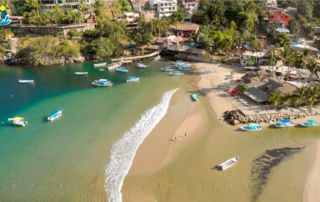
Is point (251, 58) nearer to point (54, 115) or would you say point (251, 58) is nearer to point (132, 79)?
point (132, 79)

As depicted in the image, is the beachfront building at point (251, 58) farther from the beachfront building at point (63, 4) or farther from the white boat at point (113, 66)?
the beachfront building at point (63, 4)

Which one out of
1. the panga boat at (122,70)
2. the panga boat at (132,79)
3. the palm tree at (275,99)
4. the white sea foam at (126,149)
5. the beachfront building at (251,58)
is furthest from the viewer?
the panga boat at (122,70)

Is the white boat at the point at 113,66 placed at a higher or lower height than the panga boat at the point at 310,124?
higher

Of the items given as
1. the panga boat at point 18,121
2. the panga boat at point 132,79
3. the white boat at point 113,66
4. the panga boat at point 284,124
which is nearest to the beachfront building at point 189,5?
the white boat at point 113,66

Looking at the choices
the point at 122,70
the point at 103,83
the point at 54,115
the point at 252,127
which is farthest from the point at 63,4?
the point at 252,127

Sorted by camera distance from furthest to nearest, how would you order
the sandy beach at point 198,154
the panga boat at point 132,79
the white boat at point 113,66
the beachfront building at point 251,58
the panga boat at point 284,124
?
the white boat at point 113,66, the beachfront building at point 251,58, the panga boat at point 132,79, the panga boat at point 284,124, the sandy beach at point 198,154

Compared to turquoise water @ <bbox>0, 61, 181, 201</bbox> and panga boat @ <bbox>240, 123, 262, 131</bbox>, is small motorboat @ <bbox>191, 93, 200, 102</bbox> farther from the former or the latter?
panga boat @ <bbox>240, 123, 262, 131</bbox>

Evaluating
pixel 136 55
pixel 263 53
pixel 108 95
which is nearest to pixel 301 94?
pixel 263 53
